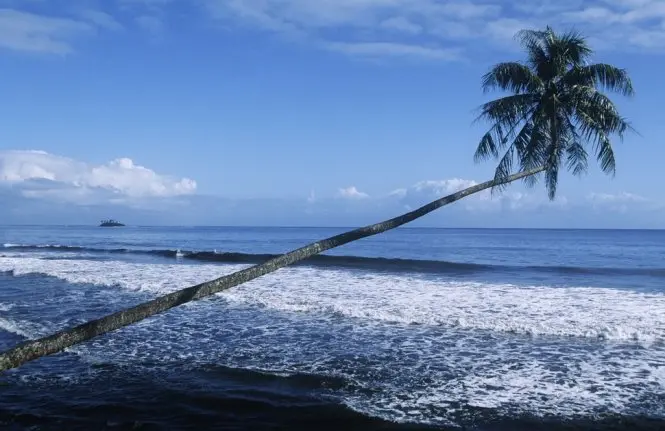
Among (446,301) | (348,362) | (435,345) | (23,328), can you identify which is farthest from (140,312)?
(446,301)

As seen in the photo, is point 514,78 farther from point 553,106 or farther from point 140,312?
point 140,312

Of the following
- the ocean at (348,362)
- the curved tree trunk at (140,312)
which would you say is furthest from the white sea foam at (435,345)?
the curved tree trunk at (140,312)

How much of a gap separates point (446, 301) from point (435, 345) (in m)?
6.10

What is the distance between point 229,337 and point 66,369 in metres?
3.59

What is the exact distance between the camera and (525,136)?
15477mm

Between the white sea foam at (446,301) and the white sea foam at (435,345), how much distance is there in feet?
0.20

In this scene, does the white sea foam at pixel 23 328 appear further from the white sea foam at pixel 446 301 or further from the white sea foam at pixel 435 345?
the white sea foam at pixel 446 301

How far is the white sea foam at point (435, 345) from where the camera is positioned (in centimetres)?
789

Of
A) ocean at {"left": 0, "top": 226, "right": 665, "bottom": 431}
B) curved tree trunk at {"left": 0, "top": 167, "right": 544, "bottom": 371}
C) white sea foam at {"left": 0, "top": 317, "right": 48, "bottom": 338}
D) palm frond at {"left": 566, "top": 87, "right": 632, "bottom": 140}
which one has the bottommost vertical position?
white sea foam at {"left": 0, "top": 317, "right": 48, "bottom": 338}

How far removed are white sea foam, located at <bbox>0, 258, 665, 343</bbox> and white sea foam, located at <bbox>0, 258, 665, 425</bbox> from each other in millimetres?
62

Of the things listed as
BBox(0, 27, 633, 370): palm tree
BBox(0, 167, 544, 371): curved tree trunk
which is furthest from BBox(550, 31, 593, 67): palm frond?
BBox(0, 167, 544, 371): curved tree trunk

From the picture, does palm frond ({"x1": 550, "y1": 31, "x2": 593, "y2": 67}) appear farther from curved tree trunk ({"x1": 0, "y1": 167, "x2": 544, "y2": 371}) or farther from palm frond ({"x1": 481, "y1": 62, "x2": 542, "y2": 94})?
curved tree trunk ({"x1": 0, "y1": 167, "x2": 544, "y2": 371})

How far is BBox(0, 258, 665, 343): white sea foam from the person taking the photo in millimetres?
13172

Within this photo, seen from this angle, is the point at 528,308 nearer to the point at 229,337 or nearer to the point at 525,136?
the point at 525,136
